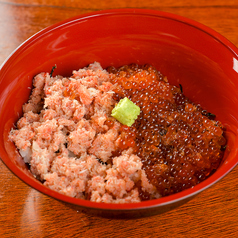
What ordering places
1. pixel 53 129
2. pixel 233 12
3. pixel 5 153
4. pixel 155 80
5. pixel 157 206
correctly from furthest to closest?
pixel 233 12, pixel 155 80, pixel 53 129, pixel 5 153, pixel 157 206

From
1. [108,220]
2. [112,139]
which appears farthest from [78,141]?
[108,220]

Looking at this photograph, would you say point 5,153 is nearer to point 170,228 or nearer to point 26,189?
point 26,189

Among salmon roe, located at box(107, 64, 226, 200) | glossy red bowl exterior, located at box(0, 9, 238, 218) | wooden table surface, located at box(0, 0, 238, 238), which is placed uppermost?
glossy red bowl exterior, located at box(0, 9, 238, 218)

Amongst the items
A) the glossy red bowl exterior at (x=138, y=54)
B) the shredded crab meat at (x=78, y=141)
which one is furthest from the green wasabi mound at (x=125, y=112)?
the glossy red bowl exterior at (x=138, y=54)

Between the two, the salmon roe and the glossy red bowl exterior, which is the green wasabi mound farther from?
the glossy red bowl exterior

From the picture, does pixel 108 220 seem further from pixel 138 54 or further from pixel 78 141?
pixel 138 54

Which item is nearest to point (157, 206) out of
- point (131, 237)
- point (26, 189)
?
point (131, 237)

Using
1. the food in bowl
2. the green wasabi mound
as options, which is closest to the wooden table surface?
the food in bowl
